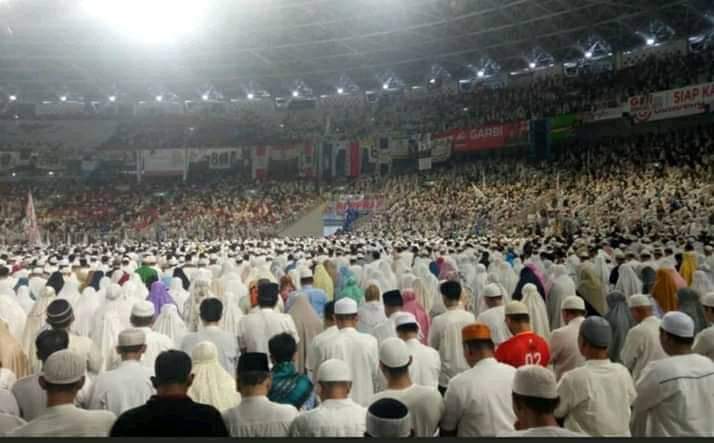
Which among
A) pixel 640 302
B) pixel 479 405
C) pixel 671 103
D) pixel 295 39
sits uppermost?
pixel 295 39

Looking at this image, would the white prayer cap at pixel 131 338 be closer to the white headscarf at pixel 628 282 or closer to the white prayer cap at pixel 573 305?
the white prayer cap at pixel 573 305

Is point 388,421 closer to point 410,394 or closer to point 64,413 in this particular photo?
point 410,394

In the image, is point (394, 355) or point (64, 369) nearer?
point (64, 369)

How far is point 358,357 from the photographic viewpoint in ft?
17.1

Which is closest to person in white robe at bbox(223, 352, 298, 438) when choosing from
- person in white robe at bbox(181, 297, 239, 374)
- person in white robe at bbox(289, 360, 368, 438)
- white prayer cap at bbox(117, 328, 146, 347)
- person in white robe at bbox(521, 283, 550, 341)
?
person in white robe at bbox(289, 360, 368, 438)

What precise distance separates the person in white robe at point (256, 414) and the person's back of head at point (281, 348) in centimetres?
63

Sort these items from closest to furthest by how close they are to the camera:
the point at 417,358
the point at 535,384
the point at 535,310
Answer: the point at 535,384
the point at 417,358
the point at 535,310

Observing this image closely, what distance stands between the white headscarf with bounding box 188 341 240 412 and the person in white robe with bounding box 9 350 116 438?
0.91 meters

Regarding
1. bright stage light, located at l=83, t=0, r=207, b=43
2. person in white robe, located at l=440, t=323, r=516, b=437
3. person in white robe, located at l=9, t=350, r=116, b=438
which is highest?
bright stage light, located at l=83, t=0, r=207, b=43

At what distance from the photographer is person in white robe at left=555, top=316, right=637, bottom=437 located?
3807mm

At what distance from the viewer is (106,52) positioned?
118 feet

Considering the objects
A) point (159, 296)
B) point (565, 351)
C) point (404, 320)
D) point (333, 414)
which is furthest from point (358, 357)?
point (159, 296)

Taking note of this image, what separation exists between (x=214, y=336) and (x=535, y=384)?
3.17 m

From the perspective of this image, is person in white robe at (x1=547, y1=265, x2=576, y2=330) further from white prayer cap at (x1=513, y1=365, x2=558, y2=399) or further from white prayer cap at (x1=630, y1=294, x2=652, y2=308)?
white prayer cap at (x1=513, y1=365, x2=558, y2=399)
